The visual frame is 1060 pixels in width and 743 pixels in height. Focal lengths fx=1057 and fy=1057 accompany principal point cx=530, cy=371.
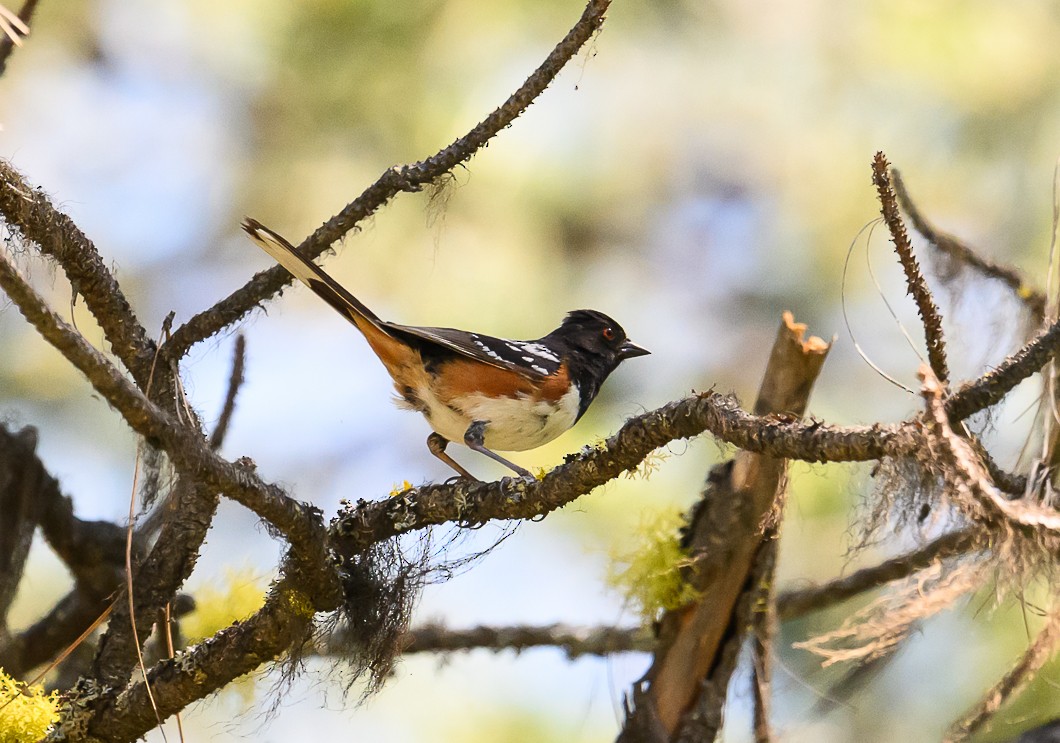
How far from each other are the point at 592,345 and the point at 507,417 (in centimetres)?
56

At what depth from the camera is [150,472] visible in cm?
230

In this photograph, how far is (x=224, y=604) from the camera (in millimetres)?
3332

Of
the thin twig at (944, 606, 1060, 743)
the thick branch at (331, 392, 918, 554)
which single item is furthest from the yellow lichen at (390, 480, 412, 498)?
the thin twig at (944, 606, 1060, 743)

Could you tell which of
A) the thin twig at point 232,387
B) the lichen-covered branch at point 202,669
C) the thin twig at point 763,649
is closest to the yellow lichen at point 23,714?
the lichen-covered branch at point 202,669

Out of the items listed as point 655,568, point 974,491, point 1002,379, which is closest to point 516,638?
point 655,568

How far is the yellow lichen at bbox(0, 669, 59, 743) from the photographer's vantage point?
2416mm

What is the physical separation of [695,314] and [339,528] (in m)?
3.38

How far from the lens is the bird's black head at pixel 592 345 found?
353 cm

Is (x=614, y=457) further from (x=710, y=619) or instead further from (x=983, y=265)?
(x=983, y=265)

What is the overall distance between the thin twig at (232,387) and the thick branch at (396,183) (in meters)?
0.25

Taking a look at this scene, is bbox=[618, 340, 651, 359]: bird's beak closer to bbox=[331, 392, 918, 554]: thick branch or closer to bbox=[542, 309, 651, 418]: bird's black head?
bbox=[542, 309, 651, 418]: bird's black head

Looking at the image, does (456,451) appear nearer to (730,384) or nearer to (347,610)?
(730,384)

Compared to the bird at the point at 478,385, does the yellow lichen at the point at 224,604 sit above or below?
below

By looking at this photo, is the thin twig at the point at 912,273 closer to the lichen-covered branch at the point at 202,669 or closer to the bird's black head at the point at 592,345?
the bird's black head at the point at 592,345
